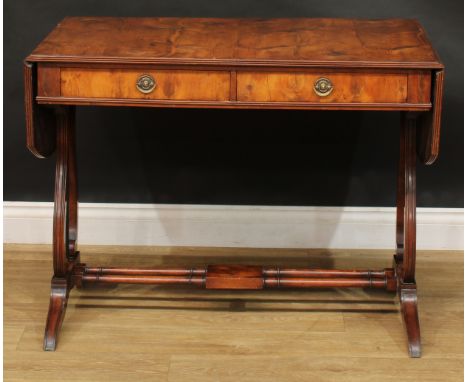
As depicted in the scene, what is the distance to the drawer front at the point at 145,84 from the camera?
243 cm

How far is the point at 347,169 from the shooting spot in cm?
343

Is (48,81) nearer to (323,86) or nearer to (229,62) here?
(229,62)

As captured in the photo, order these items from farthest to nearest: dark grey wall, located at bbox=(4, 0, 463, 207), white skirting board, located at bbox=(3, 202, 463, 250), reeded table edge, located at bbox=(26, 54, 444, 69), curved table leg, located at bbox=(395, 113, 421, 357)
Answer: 1. white skirting board, located at bbox=(3, 202, 463, 250)
2. dark grey wall, located at bbox=(4, 0, 463, 207)
3. curved table leg, located at bbox=(395, 113, 421, 357)
4. reeded table edge, located at bbox=(26, 54, 444, 69)

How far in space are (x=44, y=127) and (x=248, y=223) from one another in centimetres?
121

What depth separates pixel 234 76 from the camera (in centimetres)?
242

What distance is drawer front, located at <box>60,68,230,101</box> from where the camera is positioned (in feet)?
7.96

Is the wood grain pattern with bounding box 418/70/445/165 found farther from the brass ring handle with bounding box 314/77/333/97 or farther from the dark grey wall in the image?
the dark grey wall

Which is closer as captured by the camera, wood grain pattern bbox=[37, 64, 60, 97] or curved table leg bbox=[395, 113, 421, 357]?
wood grain pattern bbox=[37, 64, 60, 97]

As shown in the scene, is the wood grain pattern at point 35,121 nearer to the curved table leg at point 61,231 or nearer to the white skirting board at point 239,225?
the curved table leg at point 61,231

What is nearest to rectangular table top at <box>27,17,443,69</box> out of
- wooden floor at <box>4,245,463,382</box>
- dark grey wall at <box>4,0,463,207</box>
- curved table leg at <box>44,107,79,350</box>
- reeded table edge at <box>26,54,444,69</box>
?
reeded table edge at <box>26,54,444,69</box>

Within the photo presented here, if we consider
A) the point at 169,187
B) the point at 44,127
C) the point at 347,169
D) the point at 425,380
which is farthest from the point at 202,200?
the point at 425,380

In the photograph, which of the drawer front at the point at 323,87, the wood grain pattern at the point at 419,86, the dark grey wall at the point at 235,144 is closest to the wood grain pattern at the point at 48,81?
the drawer front at the point at 323,87

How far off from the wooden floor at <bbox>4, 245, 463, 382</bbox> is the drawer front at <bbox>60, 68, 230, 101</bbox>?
2.73 feet

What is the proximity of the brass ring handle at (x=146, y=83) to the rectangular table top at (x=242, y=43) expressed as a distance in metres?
0.05
